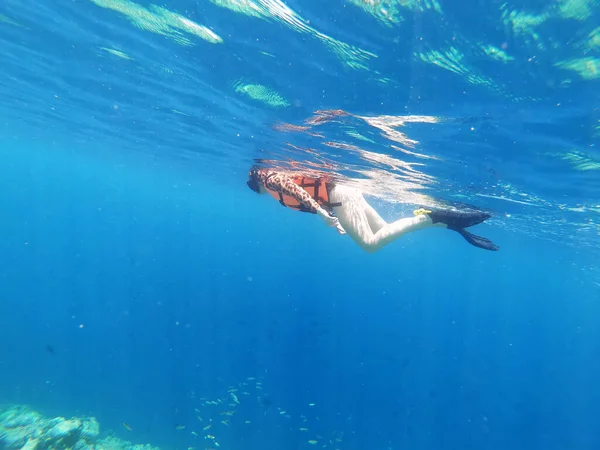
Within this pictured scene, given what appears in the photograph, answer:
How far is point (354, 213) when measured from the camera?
30.9 ft

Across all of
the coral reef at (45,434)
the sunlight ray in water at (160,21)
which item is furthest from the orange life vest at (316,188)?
the coral reef at (45,434)

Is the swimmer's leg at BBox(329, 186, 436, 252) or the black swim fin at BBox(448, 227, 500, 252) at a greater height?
the black swim fin at BBox(448, 227, 500, 252)

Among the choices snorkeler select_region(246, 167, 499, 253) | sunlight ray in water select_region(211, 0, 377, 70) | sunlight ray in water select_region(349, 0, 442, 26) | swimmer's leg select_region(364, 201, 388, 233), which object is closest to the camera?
sunlight ray in water select_region(349, 0, 442, 26)

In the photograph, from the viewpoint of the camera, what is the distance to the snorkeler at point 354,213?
790 centimetres

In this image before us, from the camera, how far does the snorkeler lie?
7.90m

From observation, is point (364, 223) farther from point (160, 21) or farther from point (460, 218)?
point (160, 21)

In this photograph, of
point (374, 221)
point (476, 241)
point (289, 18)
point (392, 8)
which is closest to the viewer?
point (392, 8)

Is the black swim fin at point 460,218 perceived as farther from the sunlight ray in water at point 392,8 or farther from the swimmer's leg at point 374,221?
the sunlight ray in water at point 392,8

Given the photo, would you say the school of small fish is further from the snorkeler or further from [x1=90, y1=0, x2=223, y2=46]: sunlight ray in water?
[x1=90, y1=0, x2=223, y2=46]: sunlight ray in water

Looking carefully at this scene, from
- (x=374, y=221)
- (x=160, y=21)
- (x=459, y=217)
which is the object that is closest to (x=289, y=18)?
Answer: (x=160, y=21)

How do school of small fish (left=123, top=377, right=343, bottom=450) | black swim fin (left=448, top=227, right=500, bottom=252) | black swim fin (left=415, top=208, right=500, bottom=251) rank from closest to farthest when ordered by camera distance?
black swim fin (left=415, top=208, right=500, bottom=251) → black swim fin (left=448, top=227, right=500, bottom=252) → school of small fish (left=123, top=377, right=343, bottom=450)

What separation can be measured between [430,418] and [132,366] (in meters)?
27.1

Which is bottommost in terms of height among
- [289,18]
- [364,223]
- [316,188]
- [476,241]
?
[364,223]

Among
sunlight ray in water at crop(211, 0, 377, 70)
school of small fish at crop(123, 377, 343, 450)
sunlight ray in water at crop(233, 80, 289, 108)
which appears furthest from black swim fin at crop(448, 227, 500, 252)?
school of small fish at crop(123, 377, 343, 450)
